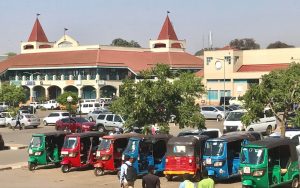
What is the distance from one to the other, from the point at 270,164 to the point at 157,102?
8837 millimetres

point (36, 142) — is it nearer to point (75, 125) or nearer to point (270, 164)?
point (270, 164)

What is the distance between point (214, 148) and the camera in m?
20.7

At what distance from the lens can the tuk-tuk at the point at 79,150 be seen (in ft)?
80.6

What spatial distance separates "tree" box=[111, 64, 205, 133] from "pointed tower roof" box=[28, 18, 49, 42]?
77.4 metres

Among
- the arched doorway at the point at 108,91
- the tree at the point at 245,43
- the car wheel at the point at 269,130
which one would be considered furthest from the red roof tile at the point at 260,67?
the tree at the point at 245,43

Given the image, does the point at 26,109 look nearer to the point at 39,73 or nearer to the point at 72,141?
the point at 39,73

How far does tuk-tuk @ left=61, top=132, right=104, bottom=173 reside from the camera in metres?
24.6

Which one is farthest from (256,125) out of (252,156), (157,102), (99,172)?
(252,156)

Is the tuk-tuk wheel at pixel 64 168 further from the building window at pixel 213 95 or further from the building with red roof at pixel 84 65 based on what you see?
the building with red roof at pixel 84 65

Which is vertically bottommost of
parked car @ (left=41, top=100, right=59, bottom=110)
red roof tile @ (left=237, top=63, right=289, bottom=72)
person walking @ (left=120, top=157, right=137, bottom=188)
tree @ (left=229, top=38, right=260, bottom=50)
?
person walking @ (left=120, top=157, right=137, bottom=188)

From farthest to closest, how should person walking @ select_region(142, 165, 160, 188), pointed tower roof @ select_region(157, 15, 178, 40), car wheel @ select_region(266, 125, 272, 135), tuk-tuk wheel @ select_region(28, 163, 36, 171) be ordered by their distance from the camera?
pointed tower roof @ select_region(157, 15, 178, 40), car wheel @ select_region(266, 125, 272, 135), tuk-tuk wheel @ select_region(28, 163, 36, 171), person walking @ select_region(142, 165, 160, 188)

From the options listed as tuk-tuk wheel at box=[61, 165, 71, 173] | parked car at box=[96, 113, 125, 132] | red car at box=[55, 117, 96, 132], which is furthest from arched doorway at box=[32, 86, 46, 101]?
tuk-tuk wheel at box=[61, 165, 71, 173]

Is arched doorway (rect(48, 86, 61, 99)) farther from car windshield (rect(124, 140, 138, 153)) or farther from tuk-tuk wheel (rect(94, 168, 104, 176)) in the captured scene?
car windshield (rect(124, 140, 138, 153))

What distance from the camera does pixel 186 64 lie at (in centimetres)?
8788
